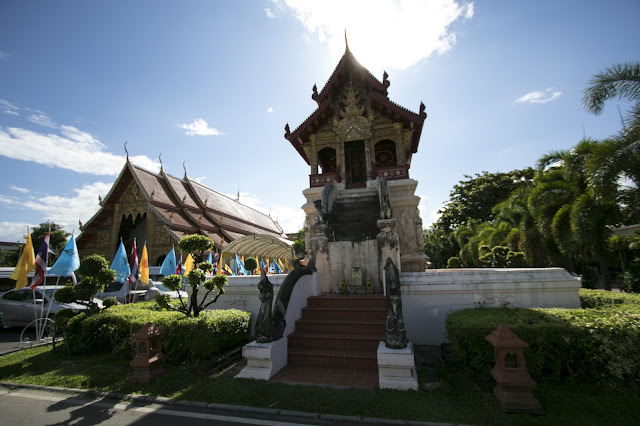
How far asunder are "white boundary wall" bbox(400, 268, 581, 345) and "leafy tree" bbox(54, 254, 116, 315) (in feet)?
23.3

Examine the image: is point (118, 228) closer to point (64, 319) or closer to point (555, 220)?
point (64, 319)

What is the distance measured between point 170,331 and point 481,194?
36.8m

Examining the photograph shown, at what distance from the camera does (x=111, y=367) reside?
560cm

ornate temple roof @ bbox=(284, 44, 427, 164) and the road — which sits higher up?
ornate temple roof @ bbox=(284, 44, 427, 164)

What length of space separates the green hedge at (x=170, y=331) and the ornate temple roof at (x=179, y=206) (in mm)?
13312

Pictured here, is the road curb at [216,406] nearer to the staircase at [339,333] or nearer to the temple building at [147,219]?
the staircase at [339,333]

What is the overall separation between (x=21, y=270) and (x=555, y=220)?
17.6 m

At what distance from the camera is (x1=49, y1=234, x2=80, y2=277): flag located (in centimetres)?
762

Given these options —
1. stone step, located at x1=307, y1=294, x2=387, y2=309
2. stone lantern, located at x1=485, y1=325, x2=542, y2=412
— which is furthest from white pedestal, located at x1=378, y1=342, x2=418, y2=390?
stone step, located at x1=307, y1=294, x2=387, y2=309

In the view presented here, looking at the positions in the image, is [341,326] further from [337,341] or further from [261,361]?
[261,361]

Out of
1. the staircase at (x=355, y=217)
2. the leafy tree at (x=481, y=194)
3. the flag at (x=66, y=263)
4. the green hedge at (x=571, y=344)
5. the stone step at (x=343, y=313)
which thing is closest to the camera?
the green hedge at (x=571, y=344)

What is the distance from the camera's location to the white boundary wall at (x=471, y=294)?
6.05 meters

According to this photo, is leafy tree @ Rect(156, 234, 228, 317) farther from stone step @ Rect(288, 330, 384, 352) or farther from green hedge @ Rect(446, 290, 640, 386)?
green hedge @ Rect(446, 290, 640, 386)

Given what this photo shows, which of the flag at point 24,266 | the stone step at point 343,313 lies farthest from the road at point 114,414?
the flag at point 24,266
